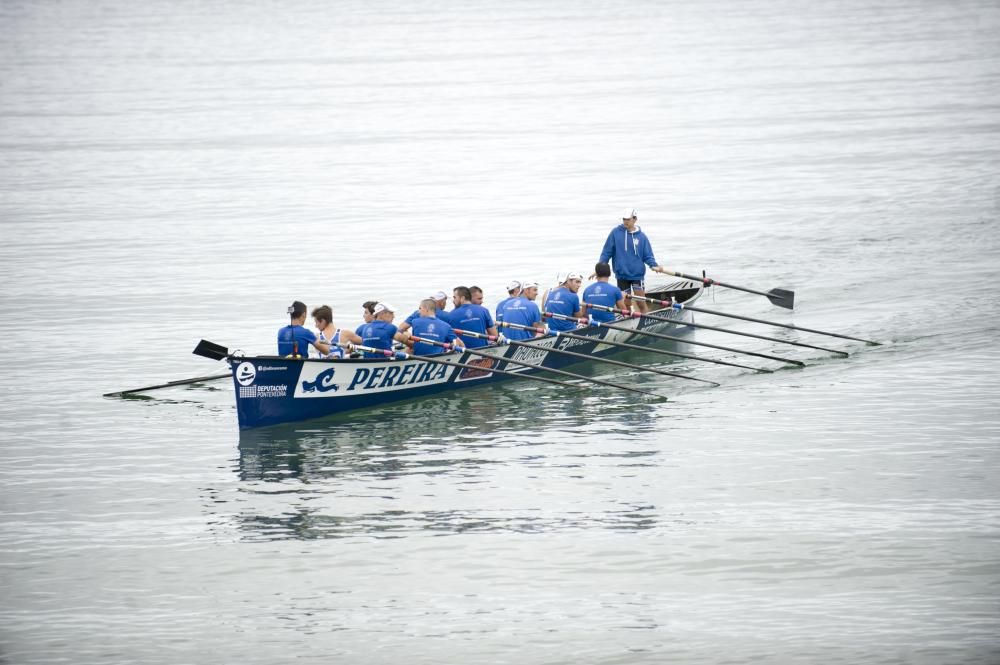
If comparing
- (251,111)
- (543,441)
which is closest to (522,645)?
(543,441)

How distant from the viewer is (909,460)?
2222cm

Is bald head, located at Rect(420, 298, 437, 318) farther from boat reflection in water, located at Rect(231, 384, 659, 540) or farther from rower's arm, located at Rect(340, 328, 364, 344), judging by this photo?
boat reflection in water, located at Rect(231, 384, 659, 540)

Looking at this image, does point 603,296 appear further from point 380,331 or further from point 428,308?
point 380,331

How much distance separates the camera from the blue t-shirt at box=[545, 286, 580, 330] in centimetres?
2738

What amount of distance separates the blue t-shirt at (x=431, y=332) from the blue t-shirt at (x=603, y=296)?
364 cm

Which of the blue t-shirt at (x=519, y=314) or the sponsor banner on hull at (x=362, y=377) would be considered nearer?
the sponsor banner on hull at (x=362, y=377)

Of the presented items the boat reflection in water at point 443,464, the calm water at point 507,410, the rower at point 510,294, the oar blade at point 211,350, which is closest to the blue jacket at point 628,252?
the rower at point 510,294

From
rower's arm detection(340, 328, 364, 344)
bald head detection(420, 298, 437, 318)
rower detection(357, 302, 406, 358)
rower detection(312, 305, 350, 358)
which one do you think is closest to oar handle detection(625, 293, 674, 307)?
bald head detection(420, 298, 437, 318)

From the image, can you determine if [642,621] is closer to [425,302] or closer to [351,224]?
[425,302]

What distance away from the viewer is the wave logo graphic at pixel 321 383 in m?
23.7

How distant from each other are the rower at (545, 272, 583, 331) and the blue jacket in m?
1.35

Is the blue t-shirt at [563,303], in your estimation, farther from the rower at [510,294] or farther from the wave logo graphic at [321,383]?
the wave logo graphic at [321,383]

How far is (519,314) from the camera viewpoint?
2661cm

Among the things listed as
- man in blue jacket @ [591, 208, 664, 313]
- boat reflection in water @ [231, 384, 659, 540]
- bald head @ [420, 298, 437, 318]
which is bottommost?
boat reflection in water @ [231, 384, 659, 540]
